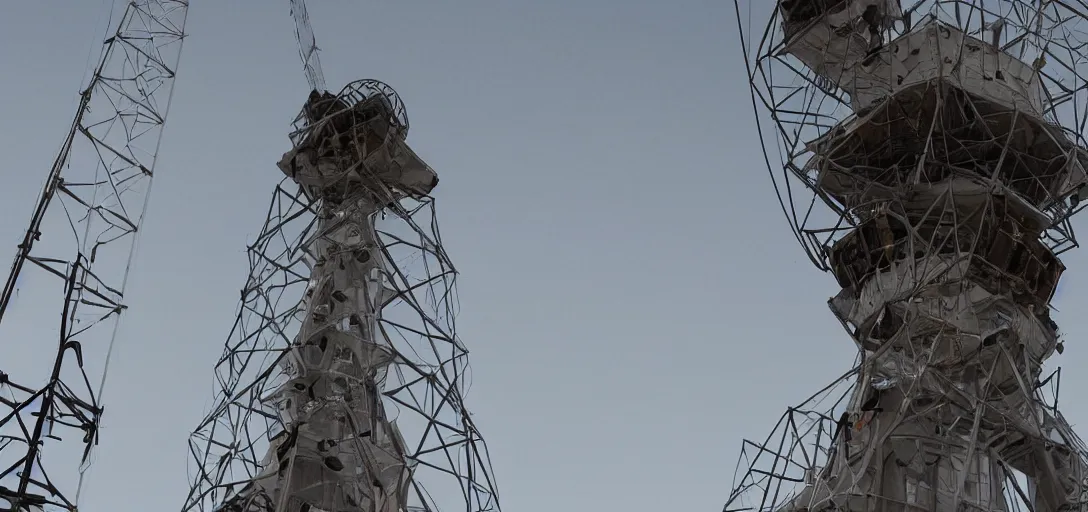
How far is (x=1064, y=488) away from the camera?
41031mm

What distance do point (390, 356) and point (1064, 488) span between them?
58.5 feet

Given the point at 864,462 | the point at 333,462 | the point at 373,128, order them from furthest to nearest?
the point at 373,128
the point at 333,462
the point at 864,462

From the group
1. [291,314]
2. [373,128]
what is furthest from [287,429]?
[373,128]

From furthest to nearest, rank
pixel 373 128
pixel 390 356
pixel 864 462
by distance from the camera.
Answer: pixel 373 128, pixel 390 356, pixel 864 462

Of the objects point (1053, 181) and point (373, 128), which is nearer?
point (1053, 181)

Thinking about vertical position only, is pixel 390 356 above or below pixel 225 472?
above

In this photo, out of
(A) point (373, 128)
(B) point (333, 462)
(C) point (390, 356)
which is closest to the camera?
(B) point (333, 462)

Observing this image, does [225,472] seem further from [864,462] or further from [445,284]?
[864,462]

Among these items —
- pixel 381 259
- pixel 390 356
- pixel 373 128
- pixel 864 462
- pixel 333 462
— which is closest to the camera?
pixel 864 462

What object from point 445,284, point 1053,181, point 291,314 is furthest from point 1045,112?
point 291,314

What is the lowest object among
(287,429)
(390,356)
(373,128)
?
(287,429)

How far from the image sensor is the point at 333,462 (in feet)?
143

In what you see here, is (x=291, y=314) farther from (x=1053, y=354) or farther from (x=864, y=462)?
(x=1053, y=354)

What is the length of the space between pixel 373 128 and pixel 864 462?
20396 mm
